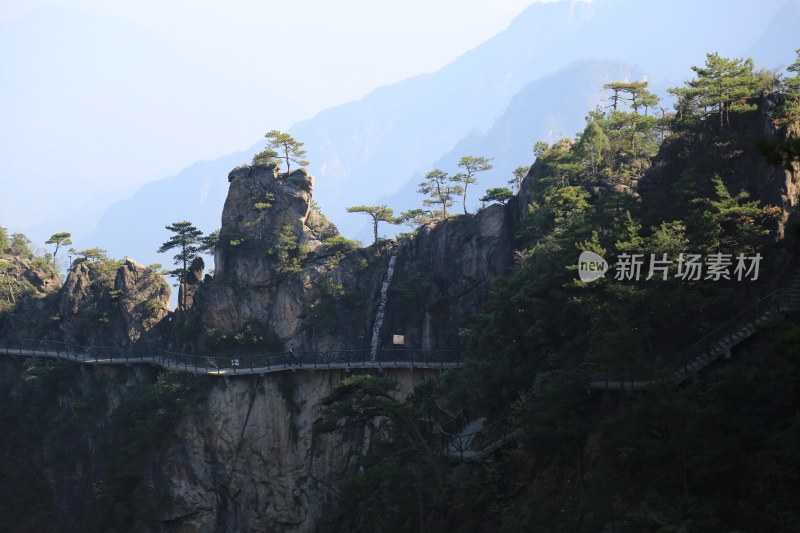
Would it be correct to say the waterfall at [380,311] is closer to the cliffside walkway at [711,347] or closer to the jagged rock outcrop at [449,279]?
the jagged rock outcrop at [449,279]

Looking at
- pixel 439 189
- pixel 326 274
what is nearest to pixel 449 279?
pixel 326 274

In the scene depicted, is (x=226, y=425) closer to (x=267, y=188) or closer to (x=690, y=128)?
(x=267, y=188)

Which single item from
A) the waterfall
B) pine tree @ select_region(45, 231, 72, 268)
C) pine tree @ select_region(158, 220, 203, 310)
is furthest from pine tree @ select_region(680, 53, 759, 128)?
pine tree @ select_region(45, 231, 72, 268)

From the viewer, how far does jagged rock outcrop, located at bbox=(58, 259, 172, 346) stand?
43.0m

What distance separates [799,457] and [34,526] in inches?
1473

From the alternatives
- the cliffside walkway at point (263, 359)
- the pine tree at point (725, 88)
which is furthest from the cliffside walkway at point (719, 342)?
the cliffside walkway at point (263, 359)

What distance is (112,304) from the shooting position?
143ft

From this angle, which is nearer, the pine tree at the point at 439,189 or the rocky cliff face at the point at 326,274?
the rocky cliff face at the point at 326,274

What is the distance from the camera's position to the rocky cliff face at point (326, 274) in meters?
38.5

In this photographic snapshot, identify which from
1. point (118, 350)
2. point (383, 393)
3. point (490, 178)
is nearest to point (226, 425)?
point (118, 350)

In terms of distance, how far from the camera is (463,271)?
3866 centimetres

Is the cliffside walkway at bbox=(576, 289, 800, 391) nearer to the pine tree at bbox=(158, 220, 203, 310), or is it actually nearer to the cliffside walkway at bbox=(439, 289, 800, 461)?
the cliffside walkway at bbox=(439, 289, 800, 461)

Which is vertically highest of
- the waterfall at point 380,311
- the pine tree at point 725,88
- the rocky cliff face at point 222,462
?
the pine tree at point 725,88

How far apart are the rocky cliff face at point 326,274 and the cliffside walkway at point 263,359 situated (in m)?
1.55
